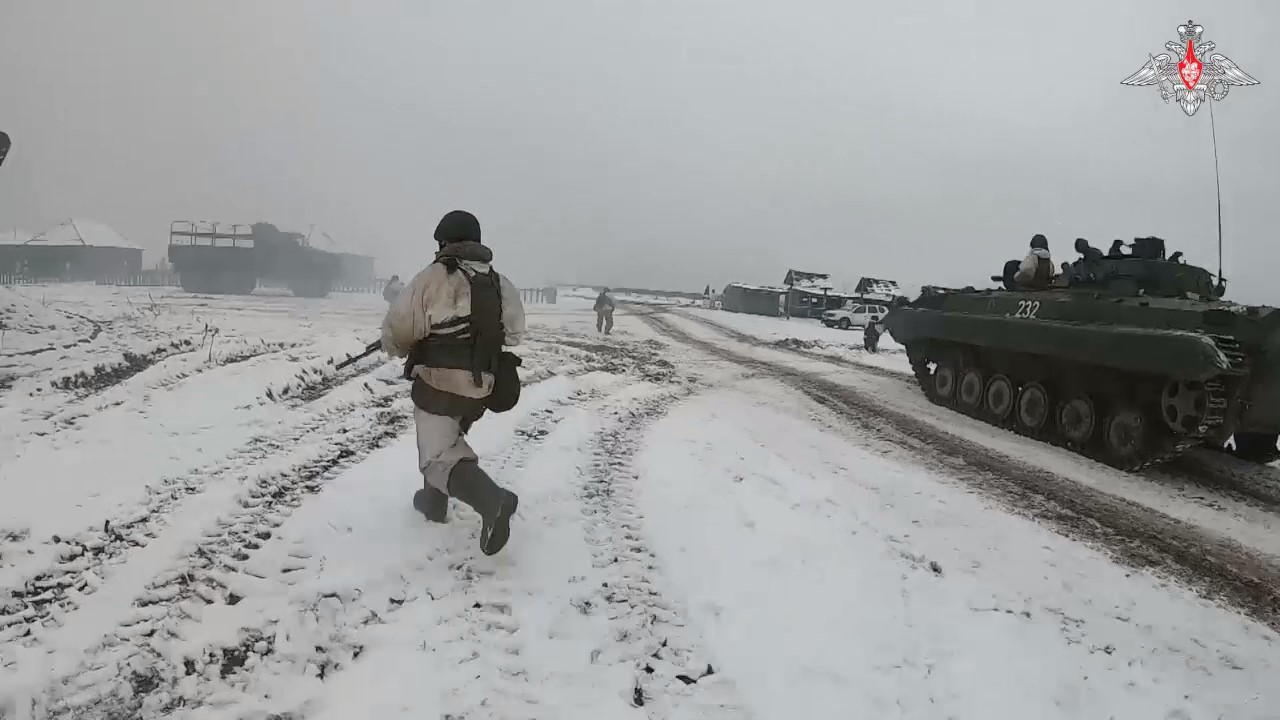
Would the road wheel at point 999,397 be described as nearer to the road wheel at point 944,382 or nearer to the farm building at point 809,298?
the road wheel at point 944,382

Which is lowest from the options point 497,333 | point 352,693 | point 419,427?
point 352,693

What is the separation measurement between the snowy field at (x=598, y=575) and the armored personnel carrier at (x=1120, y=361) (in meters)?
0.68

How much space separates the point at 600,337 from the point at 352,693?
1612cm

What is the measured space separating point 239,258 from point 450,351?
32.2 metres

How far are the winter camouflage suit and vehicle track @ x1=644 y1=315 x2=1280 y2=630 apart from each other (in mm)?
4031

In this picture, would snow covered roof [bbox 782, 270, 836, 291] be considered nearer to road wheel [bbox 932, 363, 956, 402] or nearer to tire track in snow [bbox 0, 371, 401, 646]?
road wheel [bbox 932, 363, 956, 402]

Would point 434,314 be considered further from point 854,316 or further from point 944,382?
point 854,316

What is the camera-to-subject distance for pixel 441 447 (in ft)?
12.5

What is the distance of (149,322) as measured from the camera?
12617 millimetres

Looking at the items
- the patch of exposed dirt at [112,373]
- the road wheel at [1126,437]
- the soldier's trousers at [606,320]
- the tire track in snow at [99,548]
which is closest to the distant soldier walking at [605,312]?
the soldier's trousers at [606,320]

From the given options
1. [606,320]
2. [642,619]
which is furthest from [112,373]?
[606,320]

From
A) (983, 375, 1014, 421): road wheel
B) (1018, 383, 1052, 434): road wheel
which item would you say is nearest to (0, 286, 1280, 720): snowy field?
(1018, 383, 1052, 434): road wheel

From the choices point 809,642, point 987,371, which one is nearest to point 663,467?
point 809,642

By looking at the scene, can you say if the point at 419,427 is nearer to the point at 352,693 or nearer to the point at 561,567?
the point at 561,567
